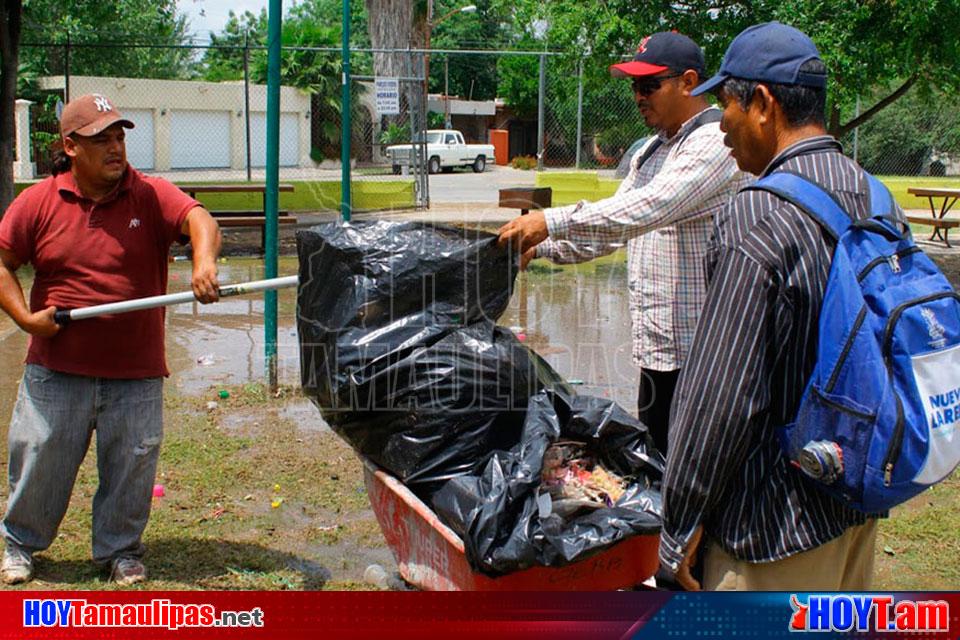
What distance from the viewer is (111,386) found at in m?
4.19

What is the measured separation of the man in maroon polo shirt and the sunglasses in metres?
1.73

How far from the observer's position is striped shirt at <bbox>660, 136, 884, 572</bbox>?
2.07m

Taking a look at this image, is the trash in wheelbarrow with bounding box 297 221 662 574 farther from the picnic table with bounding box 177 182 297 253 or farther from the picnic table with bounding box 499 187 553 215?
the picnic table with bounding box 177 182 297 253

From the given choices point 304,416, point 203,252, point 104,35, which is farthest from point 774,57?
point 104,35

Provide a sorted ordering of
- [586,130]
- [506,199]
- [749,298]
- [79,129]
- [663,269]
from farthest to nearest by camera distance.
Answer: [586,130], [506,199], [79,129], [663,269], [749,298]

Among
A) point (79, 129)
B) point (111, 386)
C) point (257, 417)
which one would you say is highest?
point (79, 129)

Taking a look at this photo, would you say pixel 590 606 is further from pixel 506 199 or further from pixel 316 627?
pixel 506 199

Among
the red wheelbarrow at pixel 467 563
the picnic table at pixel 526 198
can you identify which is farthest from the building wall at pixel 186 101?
the red wheelbarrow at pixel 467 563

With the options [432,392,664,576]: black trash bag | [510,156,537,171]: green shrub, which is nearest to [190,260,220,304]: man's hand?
[432,392,664,576]: black trash bag

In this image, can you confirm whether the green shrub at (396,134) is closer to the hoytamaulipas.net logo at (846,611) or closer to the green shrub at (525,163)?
the hoytamaulipas.net logo at (846,611)

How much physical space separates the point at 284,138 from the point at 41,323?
114ft

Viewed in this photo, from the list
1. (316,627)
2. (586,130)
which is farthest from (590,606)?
(586,130)

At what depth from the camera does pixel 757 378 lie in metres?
2.11

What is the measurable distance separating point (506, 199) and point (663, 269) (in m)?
8.05
